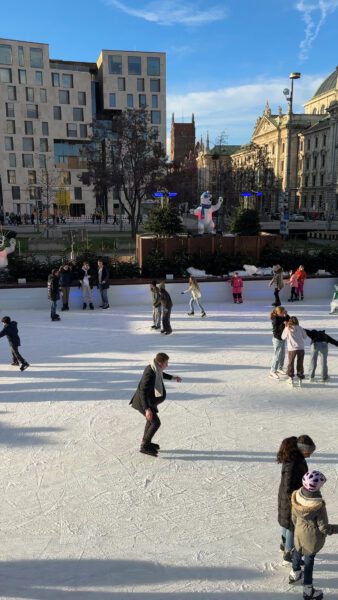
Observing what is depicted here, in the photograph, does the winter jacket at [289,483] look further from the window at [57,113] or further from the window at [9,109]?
the window at [9,109]

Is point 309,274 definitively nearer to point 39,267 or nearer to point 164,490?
point 39,267

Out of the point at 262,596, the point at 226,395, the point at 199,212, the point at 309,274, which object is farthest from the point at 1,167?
the point at 262,596

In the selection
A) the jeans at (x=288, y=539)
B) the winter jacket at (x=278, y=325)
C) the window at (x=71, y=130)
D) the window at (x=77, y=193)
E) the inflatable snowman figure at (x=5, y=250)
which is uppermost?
the window at (x=71, y=130)

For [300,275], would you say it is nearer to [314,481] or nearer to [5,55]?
[314,481]

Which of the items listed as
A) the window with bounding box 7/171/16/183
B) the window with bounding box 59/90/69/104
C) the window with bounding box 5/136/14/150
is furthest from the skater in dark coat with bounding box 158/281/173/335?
the window with bounding box 59/90/69/104

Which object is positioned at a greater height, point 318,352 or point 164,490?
point 318,352

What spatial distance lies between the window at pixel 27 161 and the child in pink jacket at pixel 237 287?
5132cm

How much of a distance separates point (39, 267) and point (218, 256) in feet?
20.9

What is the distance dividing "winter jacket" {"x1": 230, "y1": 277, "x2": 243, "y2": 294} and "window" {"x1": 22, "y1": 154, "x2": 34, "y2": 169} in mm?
51443

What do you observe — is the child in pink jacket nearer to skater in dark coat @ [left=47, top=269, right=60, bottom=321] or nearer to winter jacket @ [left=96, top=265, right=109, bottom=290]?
winter jacket @ [left=96, top=265, right=109, bottom=290]

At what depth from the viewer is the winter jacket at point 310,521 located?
10.8 feet

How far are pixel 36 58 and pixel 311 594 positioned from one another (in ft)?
214

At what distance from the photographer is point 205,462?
223 inches

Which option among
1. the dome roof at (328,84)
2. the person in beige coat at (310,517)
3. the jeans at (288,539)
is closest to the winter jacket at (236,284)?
the jeans at (288,539)
